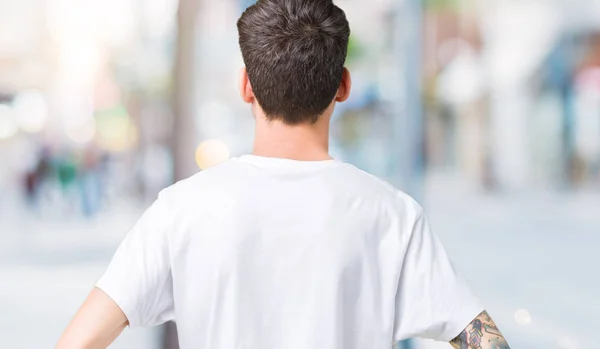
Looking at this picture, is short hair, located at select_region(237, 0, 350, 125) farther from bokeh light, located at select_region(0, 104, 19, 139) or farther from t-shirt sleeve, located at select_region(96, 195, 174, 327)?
bokeh light, located at select_region(0, 104, 19, 139)

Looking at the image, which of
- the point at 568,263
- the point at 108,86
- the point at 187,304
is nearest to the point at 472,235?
the point at 568,263

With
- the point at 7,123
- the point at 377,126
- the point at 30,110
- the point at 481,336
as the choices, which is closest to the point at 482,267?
the point at 481,336

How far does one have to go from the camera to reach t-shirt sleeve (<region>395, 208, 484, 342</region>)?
1.00 m

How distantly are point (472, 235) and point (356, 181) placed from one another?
9.01 metres

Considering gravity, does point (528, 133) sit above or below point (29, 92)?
below

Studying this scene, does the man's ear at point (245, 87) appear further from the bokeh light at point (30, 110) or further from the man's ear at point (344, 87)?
the bokeh light at point (30, 110)

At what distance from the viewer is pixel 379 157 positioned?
17.6 meters

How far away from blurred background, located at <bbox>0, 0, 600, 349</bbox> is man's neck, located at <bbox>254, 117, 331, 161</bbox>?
554 centimetres

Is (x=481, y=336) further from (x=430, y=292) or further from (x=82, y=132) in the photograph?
(x=82, y=132)

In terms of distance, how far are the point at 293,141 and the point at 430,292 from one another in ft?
0.85

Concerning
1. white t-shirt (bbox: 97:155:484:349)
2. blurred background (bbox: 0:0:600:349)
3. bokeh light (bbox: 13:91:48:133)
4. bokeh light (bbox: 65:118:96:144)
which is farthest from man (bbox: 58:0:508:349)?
bokeh light (bbox: 65:118:96:144)

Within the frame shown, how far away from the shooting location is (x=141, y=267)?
0.96 metres

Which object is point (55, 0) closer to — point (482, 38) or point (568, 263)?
→ point (482, 38)

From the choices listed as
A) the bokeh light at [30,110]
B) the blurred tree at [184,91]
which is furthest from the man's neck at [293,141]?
the bokeh light at [30,110]
